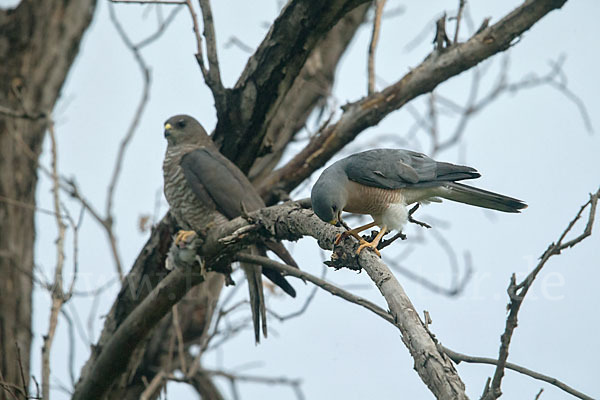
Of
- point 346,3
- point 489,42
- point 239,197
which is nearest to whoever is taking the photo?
point 346,3

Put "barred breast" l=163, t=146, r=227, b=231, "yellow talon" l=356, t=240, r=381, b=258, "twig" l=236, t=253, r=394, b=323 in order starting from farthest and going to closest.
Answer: "barred breast" l=163, t=146, r=227, b=231
"twig" l=236, t=253, r=394, b=323
"yellow talon" l=356, t=240, r=381, b=258

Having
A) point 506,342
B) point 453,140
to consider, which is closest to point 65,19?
point 453,140

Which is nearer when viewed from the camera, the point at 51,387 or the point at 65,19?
the point at 51,387

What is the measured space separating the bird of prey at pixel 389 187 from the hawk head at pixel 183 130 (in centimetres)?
189

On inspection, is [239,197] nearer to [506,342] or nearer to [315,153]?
[315,153]

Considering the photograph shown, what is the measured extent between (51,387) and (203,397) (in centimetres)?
247

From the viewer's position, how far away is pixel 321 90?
5.76m

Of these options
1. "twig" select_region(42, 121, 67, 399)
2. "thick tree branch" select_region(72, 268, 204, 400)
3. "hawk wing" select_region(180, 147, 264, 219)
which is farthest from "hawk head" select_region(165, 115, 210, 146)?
"thick tree branch" select_region(72, 268, 204, 400)

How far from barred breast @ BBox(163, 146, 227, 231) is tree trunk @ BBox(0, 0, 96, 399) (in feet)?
3.35

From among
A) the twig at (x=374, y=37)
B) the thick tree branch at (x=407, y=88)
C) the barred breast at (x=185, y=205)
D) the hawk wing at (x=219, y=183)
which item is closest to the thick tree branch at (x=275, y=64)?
the hawk wing at (x=219, y=183)

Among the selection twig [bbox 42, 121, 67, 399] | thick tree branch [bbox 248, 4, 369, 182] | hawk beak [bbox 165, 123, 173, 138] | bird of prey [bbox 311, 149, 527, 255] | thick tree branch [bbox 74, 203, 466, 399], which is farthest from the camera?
thick tree branch [bbox 248, 4, 369, 182]

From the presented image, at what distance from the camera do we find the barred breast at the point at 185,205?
14.9ft

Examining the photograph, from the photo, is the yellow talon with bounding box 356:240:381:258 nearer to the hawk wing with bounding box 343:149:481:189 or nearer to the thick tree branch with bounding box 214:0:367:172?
the hawk wing with bounding box 343:149:481:189

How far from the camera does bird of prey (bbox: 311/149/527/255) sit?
3275 mm
